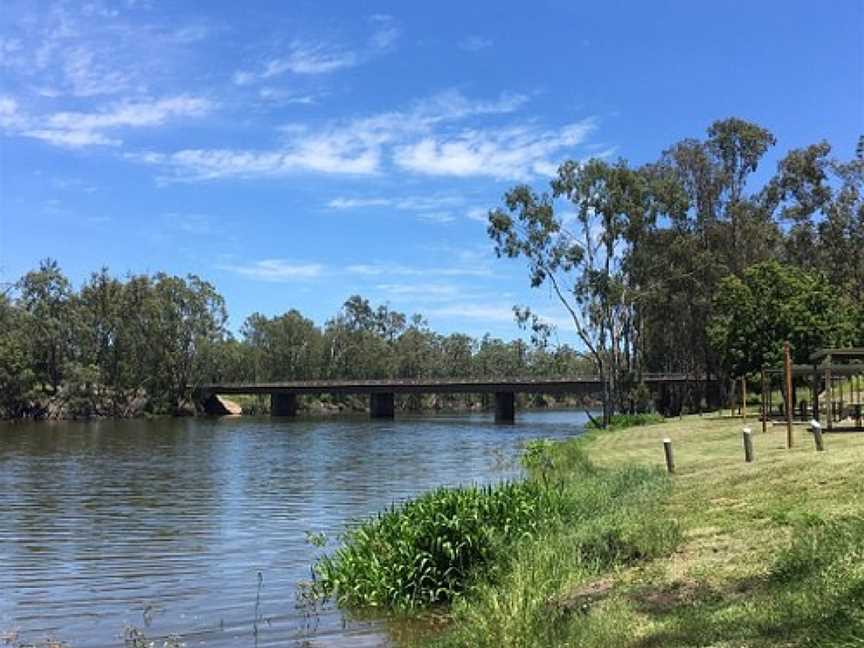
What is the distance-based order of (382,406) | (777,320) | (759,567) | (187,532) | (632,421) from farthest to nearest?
1. (382,406)
2. (632,421)
3. (777,320)
4. (187,532)
5. (759,567)

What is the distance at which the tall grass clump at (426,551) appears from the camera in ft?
45.1

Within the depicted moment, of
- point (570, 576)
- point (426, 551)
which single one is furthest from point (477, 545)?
point (570, 576)

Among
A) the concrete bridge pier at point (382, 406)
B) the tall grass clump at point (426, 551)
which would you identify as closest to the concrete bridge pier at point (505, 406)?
the concrete bridge pier at point (382, 406)

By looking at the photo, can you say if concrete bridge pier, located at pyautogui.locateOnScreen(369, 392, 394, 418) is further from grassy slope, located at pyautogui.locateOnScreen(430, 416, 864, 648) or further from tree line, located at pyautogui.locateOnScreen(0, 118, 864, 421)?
grassy slope, located at pyautogui.locateOnScreen(430, 416, 864, 648)

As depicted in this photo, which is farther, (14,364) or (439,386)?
(439,386)

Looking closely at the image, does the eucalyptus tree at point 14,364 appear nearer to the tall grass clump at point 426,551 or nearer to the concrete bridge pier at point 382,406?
the concrete bridge pier at point 382,406

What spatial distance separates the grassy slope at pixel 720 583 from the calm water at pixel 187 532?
8.83ft

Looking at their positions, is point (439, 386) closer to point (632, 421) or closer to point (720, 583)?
point (632, 421)

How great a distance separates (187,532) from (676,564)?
14.9m

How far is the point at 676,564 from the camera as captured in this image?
10758 mm

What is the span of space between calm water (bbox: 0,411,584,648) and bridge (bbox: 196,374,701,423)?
53644 millimetres

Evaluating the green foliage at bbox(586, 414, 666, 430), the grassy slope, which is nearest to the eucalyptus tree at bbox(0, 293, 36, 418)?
the green foliage at bbox(586, 414, 666, 430)

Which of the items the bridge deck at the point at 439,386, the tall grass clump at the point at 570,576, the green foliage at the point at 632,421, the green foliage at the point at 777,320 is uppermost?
the green foliage at the point at 777,320

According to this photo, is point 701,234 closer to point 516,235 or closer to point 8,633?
point 516,235
